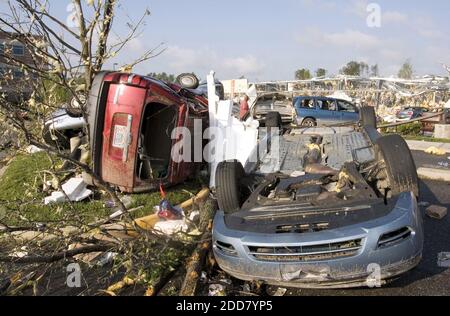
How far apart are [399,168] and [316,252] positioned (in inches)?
53.6

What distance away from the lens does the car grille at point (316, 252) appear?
2.79 metres

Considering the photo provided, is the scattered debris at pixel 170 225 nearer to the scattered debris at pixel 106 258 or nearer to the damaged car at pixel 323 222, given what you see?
the scattered debris at pixel 106 258

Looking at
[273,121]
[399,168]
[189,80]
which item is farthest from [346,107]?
[399,168]

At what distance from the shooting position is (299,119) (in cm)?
1692

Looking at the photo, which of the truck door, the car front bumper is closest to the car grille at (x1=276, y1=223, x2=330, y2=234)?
the car front bumper

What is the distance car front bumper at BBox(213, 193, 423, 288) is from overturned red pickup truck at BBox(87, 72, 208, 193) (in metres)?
3.05

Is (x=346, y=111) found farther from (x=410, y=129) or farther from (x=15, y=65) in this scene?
(x=15, y=65)

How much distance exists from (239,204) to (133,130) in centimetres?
236

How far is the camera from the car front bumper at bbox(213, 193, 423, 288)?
276cm

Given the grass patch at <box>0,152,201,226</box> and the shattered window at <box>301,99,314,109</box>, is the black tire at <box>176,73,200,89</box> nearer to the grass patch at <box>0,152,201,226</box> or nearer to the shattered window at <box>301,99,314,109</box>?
the grass patch at <box>0,152,201,226</box>
